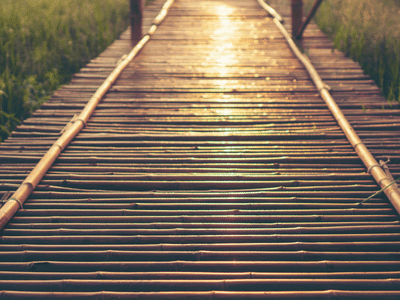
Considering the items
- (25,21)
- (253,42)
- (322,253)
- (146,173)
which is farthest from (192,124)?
(25,21)

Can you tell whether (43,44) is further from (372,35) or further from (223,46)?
(372,35)

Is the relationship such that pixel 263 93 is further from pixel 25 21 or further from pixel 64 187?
pixel 25 21

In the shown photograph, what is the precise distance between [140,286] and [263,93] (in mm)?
1945

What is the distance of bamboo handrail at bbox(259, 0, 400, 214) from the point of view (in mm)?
1661

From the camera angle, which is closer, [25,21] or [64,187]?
[64,187]

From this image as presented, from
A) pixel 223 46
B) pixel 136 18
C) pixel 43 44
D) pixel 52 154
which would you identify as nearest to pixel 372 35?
pixel 223 46

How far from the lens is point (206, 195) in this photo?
5.64 ft

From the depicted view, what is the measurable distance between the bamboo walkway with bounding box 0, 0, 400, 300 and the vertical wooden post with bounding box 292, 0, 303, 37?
116 centimetres

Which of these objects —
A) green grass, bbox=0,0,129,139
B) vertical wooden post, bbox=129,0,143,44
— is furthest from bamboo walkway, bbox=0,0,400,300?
vertical wooden post, bbox=129,0,143,44

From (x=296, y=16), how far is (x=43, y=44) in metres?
3.01

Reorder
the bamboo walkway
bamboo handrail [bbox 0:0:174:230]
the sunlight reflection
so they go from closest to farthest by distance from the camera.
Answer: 1. the bamboo walkway
2. bamboo handrail [bbox 0:0:174:230]
3. the sunlight reflection

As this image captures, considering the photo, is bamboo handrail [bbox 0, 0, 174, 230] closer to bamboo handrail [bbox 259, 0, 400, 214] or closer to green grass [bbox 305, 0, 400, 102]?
bamboo handrail [bbox 259, 0, 400, 214]

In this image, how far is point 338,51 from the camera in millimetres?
3688

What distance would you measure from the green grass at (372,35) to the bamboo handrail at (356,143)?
0.64 metres
